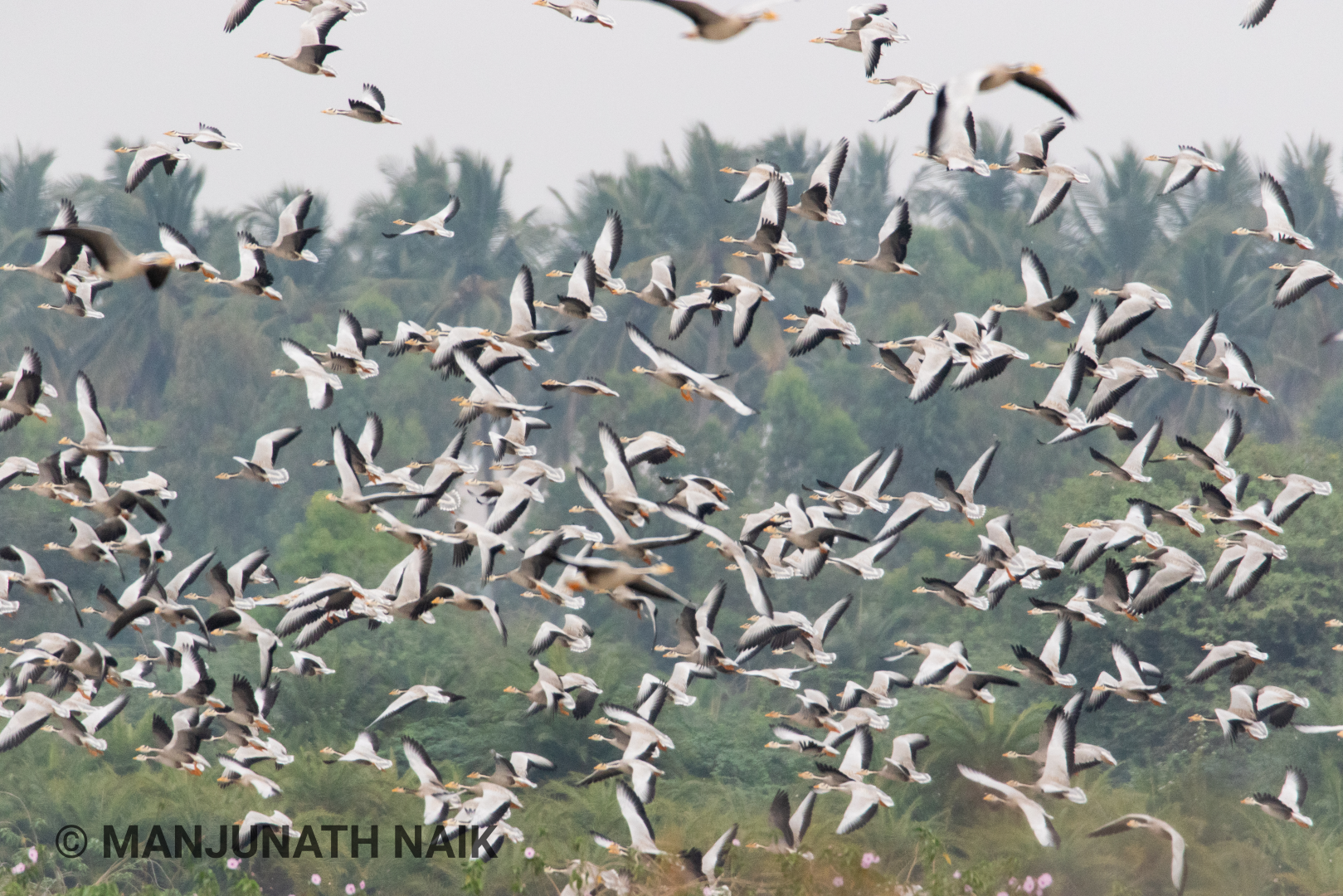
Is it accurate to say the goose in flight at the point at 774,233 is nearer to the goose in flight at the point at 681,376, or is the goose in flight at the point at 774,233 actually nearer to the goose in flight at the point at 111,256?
the goose in flight at the point at 681,376

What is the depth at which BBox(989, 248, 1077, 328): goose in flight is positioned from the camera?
12094mm

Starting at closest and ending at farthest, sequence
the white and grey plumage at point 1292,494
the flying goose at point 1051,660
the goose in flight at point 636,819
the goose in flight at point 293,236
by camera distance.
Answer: the goose in flight at point 293,236, the flying goose at point 1051,660, the white and grey plumage at point 1292,494, the goose in flight at point 636,819

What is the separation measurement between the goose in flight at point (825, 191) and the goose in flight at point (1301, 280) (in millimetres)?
3770

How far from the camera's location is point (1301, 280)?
45.6ft

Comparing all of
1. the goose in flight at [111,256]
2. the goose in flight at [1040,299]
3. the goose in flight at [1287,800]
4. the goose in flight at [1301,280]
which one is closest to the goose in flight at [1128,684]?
the goose in flight at [1287,800]

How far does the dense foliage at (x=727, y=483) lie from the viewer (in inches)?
774

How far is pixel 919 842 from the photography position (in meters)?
18.2

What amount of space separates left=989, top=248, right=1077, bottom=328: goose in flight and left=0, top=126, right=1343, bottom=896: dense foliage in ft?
15.3

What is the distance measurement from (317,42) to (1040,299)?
6312 millimetres

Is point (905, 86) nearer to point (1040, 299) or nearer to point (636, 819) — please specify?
point (1040, 299)

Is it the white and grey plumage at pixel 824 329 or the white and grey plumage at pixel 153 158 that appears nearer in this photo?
the white and grey plumage at pixel 153 158

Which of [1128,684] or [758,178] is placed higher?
[758,178]

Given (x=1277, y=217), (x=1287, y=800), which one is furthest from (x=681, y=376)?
(x=1287, y=800)

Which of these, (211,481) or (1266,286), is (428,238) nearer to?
(211,481)
